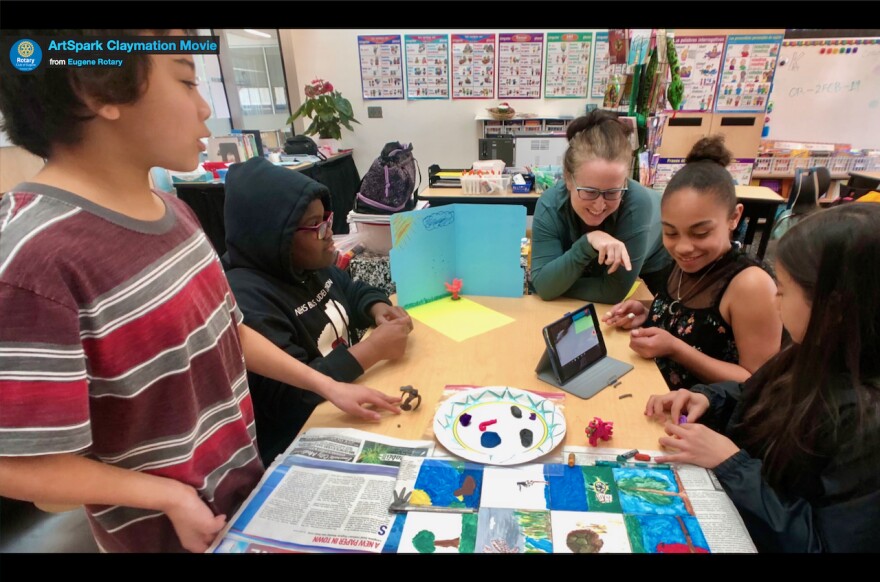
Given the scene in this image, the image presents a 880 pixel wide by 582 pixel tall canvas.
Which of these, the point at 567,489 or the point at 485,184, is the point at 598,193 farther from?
the point at 485,184

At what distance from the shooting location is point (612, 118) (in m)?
1.43

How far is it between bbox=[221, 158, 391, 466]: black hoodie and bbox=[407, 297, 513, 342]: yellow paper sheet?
30 centimetres

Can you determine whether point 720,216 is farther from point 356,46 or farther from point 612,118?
point 356,46

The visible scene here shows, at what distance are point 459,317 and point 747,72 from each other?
2.83 m

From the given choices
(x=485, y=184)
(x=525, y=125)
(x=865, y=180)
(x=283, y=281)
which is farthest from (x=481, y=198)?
(x=865, y=180)

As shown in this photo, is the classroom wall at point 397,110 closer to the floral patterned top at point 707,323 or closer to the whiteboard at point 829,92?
the whiteboard at point 829,92

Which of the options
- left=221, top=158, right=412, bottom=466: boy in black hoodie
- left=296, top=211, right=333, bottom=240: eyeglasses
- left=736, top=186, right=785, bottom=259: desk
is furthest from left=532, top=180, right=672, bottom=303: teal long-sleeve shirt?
left=736, top=186, right=785, bottom=259: desk

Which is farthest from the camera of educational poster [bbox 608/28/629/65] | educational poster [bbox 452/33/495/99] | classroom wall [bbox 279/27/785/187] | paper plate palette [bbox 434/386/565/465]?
classroom wall [bbox 279/27/785/187]

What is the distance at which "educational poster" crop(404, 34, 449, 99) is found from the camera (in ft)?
14.1

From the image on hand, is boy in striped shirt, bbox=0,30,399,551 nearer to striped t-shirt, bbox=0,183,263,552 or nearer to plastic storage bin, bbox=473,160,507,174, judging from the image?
striped t-shirt, bbox=0,183,263,552

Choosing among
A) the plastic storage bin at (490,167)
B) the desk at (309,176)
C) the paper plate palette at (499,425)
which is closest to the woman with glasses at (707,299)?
the paper plate palette at (499,425)

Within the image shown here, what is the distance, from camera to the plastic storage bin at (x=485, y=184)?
2.65 meters

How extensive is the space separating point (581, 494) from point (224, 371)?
1.87ft

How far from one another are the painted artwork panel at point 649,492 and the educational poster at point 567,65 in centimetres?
438
